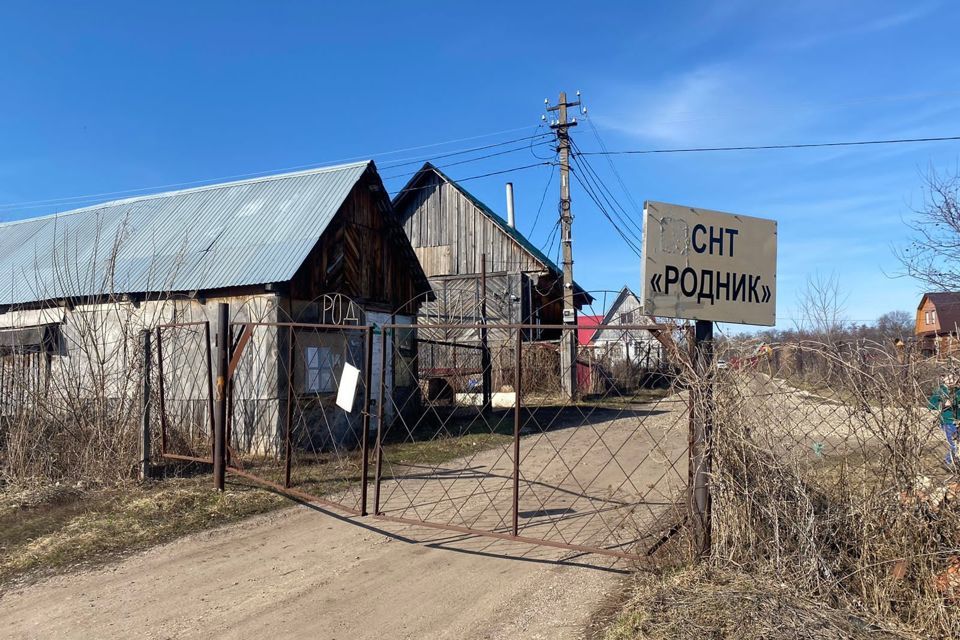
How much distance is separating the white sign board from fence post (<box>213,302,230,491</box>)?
5399mm

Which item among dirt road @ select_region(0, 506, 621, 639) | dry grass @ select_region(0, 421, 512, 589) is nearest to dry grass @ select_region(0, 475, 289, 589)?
dry grass @ select_region(0, 421, 512, 589)

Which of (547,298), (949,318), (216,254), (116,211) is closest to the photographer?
(216,254)

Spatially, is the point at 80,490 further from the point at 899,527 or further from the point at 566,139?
the point at 566,139

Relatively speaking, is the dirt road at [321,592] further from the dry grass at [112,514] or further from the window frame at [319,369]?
the window frame at [319,369]

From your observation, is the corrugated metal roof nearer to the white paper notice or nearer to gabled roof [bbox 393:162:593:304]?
the white paper notice

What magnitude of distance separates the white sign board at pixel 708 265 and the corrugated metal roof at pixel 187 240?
7.54 meters

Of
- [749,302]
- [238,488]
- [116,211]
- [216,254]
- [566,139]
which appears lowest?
[238,488]

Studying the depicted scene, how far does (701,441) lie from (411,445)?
804 cm

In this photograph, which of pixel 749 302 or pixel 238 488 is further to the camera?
pixel 238 488

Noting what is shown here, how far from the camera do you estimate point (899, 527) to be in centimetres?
409

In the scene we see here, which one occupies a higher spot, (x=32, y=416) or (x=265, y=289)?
(x=265, y=289)

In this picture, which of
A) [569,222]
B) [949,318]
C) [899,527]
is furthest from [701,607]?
[949,318]

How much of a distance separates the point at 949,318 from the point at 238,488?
32391mm

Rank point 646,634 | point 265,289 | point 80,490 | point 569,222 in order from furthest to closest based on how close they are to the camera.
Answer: point 569,222 < point 265,289 < point 80,490 < point 646,634
